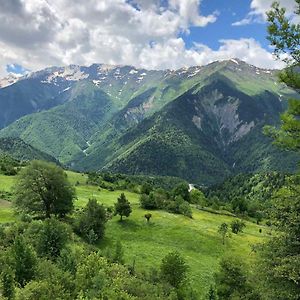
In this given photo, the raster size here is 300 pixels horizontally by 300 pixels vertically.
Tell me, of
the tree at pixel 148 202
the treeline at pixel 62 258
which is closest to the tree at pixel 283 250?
the treeline at pixel 62 258

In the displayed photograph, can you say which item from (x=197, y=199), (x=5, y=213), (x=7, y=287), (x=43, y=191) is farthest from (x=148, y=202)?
(x=7, y=287)

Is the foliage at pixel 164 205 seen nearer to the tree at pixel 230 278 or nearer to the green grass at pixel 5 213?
the green grass at pixel 5 213

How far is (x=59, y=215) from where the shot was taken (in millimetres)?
92938

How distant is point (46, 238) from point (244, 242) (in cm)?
6329

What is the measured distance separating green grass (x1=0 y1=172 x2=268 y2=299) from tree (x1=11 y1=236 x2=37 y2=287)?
25350mm

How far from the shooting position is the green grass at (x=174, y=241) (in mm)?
83369

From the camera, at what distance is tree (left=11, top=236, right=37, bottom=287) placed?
51500 mm

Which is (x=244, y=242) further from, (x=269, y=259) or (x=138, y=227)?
(x=269, y=259)

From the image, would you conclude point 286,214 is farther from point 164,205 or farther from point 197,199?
point 197,199

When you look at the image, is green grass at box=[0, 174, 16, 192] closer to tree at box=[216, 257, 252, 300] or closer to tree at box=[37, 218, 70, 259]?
tree at box=[37, 218, 70, 259]

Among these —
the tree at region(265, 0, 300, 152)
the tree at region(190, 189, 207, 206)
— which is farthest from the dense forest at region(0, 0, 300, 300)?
the tree at region(190, 189, 207, 206)

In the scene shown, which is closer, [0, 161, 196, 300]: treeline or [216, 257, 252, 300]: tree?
[0, 161, 196, 300]: treeline

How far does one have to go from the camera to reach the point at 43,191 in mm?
88000

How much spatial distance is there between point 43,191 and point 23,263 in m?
37.5
